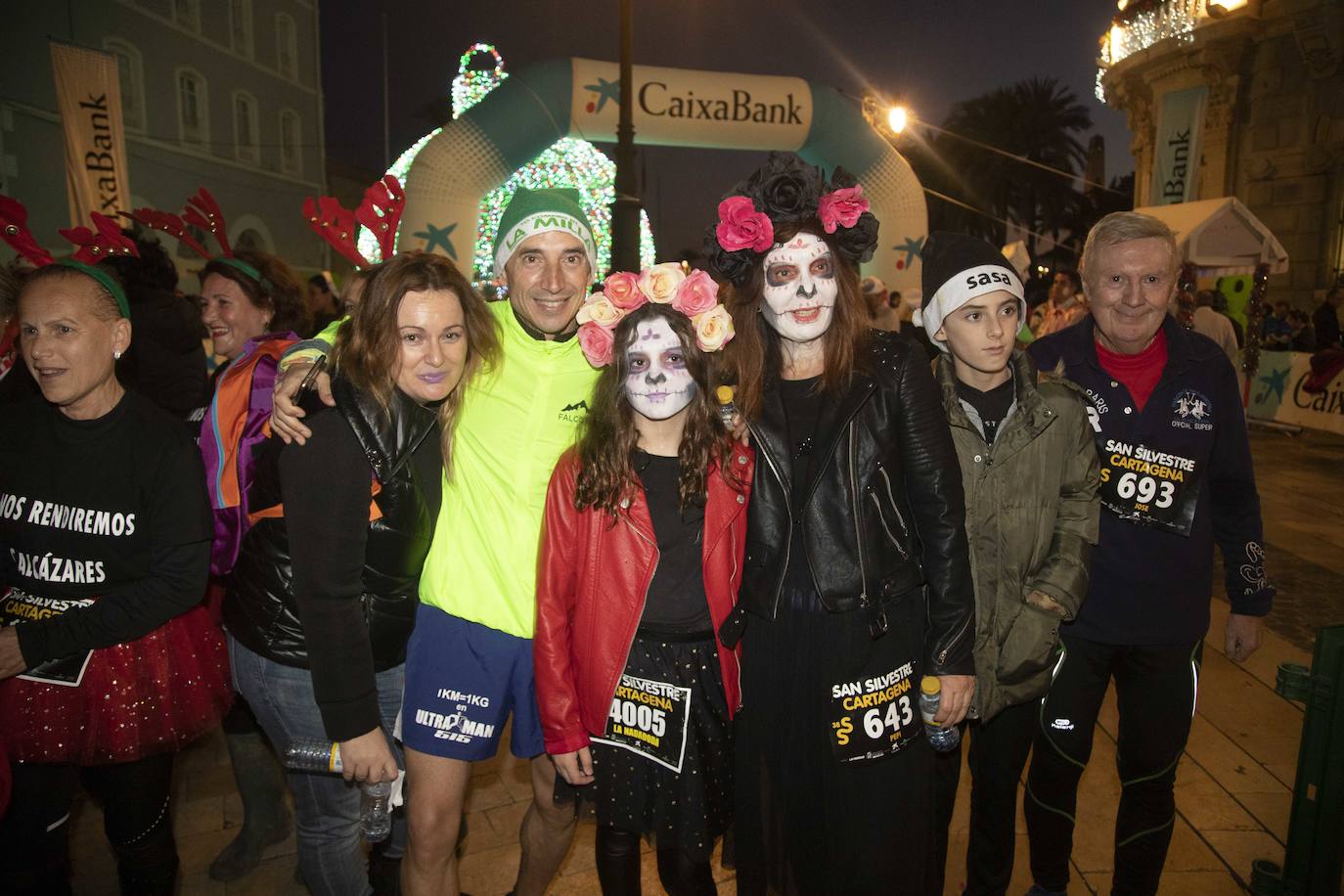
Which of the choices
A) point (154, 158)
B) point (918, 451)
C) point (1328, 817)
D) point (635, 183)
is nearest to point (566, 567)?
point (918, 451)

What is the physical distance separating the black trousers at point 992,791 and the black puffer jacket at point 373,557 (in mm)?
1750

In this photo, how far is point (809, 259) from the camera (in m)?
2.42

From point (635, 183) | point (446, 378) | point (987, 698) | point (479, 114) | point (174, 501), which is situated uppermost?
point (479, 114)

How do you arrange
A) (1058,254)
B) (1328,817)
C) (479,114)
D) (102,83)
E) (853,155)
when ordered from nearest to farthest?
(1328,817) → (102,83) → (479,114) → (853,155) → (1058,254)

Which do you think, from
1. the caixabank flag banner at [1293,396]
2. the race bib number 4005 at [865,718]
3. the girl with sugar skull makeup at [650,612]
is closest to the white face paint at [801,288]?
the girl with sugar skull makeup at [650,612]

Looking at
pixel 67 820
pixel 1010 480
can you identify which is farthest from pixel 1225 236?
pixel 67 820

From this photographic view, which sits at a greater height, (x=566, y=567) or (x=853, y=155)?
(x=853, y=155)

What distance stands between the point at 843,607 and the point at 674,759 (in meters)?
0.63

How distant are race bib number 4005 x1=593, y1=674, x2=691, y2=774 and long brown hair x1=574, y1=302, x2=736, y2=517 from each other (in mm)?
499

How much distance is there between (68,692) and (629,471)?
65.9 inches

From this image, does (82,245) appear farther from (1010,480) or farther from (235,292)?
(1010,480)

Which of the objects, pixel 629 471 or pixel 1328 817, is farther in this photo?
pixel 1328 817

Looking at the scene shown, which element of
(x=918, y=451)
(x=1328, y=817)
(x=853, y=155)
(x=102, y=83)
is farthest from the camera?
(x=853, y=155)

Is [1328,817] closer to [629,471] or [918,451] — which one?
[918,451]
